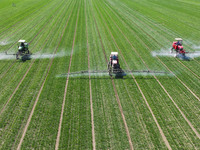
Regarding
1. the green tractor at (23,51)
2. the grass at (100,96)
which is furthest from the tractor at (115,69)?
the green tractor at (23,51)

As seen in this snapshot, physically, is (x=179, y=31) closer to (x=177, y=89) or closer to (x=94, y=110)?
(x=177, y=89)

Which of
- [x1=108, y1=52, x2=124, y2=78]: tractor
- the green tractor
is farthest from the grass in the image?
the green tractor

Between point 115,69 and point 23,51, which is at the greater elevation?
point 23,51

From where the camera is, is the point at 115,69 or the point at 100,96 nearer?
the point at 100,96

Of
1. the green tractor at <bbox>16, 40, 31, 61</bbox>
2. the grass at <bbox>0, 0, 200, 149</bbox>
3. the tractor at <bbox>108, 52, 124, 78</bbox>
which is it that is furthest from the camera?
the green tractor at <bbox>16, 40, 31, 61</bbox>

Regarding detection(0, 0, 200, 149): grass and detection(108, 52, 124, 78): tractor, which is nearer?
detection(0, 0, 200, 149): grass

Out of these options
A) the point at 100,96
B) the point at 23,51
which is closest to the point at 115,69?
the point at 100,96

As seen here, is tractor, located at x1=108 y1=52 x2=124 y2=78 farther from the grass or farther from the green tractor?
the green tractor

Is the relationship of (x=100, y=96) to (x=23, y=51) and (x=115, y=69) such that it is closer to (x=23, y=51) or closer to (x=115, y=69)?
A: (x=115, y=69)

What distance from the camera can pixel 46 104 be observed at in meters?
11.7

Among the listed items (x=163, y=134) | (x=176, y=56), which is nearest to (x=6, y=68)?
(x=163, y=134)

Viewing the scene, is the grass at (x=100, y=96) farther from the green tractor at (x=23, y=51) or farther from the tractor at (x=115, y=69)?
the green tractor at (x=23, y=51)

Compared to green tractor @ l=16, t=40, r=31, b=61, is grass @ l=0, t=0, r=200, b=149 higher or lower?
lower

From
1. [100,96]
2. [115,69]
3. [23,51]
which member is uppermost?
[23,51]
